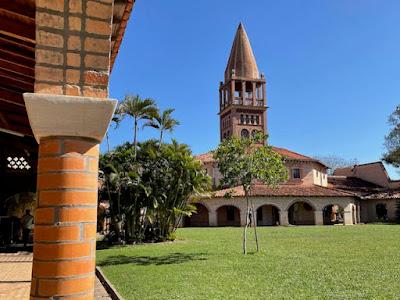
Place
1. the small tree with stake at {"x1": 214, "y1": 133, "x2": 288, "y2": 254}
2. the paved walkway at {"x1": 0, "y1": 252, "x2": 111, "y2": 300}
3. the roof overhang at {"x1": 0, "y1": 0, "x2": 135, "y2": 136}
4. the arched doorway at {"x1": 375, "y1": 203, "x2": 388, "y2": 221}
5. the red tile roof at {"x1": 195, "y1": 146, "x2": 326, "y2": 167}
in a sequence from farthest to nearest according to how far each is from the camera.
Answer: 1. the arched doorway at {"x1": 375, "y1": 203, "x2": 388, "y2": 221}
2. the red tile roof at {"x1": 195, "y1": 146, "x2": 326, "y2": 167}
3. the small tree with stake at {"x1": 214, "y1": 133, "x2": 288, "y2": 254}
4. the paved walkway at {"x1": 0, "y1": 252, "x2": 111, "y2": 300}
5. the roof overhang at {"x1": 0, "y1": 0, "x2": 135, "y2": 136}

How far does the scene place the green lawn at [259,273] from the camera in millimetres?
7891

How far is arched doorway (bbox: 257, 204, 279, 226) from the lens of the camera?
41812 millimetres

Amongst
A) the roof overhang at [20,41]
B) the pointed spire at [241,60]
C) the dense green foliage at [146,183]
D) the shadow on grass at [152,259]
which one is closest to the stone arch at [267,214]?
the dense green foliage at [146,183]

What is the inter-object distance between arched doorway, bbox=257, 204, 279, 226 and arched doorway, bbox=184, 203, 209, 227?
572 cm

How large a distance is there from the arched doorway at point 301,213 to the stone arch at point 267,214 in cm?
197

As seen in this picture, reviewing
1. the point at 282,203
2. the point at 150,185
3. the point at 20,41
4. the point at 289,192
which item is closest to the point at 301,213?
the point at 289,192

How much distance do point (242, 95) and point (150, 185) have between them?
133 ft

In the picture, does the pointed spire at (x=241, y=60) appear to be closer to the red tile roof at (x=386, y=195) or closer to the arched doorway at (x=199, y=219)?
the red tile roof at (x=386, y=195)

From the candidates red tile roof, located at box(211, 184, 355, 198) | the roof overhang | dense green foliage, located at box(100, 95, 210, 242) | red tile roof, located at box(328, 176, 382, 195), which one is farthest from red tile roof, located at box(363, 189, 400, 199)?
the roof overhang

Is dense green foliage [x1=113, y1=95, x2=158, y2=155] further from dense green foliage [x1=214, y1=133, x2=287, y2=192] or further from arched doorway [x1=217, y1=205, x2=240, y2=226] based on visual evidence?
arched doorway [x1=217, y1=205, x2=240, y2=226]

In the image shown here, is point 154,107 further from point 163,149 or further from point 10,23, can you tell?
point 10,23

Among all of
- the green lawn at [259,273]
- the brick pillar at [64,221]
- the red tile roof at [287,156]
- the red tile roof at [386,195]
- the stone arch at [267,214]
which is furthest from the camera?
the red tile roof at [386,195]

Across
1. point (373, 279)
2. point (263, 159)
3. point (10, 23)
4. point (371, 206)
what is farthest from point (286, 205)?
point (10, 23)

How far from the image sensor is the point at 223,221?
40.8 m
